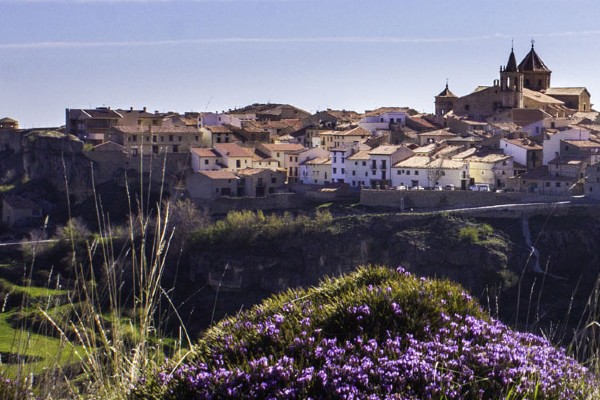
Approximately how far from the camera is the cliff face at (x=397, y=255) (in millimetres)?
31875

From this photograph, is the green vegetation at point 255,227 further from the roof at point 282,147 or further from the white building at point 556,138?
the white building at point 556,138

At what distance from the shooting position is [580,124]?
4625cm

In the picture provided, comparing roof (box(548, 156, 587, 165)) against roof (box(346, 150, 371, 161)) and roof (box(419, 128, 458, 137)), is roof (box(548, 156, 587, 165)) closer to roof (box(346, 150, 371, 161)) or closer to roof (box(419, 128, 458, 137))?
roof (box(346, 150, 371, 161))

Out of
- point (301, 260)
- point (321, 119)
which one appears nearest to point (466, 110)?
point (321, 119)

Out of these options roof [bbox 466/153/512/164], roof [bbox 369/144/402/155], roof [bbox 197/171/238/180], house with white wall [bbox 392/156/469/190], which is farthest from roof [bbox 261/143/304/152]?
roof [bbox 466/153/512/164]

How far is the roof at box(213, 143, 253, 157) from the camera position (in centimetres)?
4269

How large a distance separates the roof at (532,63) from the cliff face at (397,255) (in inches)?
1013

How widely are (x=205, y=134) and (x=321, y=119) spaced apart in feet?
26.2

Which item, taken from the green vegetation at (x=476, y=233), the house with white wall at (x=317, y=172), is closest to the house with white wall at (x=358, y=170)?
the house with white wall at (x=317, y=172)

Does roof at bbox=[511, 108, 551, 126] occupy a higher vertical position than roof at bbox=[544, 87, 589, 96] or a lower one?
lower

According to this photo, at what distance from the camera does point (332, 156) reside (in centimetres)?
A: 4228

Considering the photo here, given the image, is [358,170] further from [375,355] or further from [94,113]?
[375,355]

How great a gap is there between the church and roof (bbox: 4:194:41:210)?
782 inches

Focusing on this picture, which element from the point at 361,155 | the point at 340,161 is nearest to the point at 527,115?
the point at 361,155
